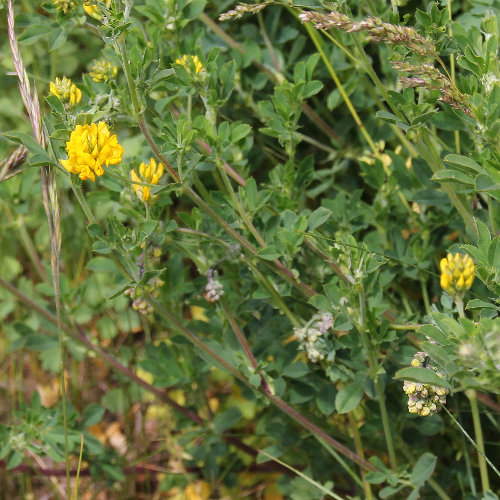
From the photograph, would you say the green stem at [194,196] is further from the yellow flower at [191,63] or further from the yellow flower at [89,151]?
the yellow flower at [191,63]

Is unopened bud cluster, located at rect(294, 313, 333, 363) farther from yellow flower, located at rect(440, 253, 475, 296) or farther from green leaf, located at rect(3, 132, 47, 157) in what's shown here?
green leaf, located at rect(3, 132, 47, 157)

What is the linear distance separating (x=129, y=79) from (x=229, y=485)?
5.25 ft

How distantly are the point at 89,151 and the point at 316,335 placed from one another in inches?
29.9

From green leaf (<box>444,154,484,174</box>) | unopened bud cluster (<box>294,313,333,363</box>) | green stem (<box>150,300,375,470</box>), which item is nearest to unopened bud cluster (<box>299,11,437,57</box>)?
green leaf (<box>444,154,484,174</box>)

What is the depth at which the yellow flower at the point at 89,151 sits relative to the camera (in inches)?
61.5

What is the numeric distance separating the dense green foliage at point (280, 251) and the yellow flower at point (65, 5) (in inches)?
0.5

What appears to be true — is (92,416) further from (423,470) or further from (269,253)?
(423,470)

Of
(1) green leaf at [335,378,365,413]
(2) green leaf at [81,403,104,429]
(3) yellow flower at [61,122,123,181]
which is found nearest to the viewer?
(3) yellow flower at [61,122,123,181]

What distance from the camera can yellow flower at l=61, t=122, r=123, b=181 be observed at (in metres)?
1.56

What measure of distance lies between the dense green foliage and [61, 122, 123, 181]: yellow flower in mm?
13

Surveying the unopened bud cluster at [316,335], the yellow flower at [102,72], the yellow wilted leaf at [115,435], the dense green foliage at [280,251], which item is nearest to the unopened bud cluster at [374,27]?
the dense green foliage at [280,251]

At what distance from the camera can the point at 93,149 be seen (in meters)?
1.58

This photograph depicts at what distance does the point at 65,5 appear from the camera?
1986 millimetres

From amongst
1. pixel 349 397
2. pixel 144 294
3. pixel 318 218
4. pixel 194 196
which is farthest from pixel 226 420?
pixel 194 196
